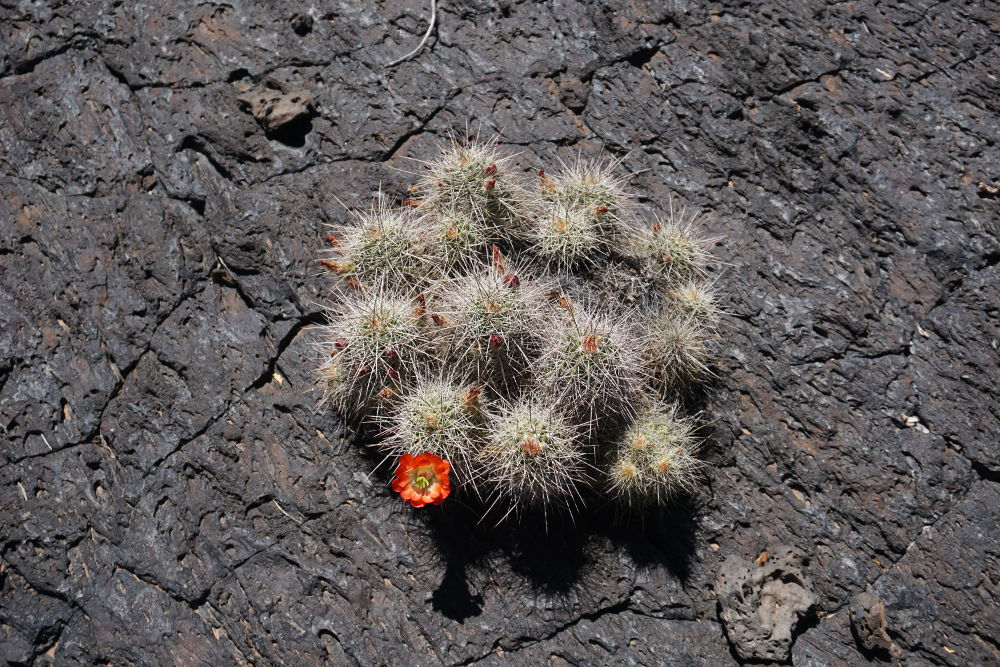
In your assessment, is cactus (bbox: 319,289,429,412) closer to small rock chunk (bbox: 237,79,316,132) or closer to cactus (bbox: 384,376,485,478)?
cactus (bbox: 384,376,485,478)

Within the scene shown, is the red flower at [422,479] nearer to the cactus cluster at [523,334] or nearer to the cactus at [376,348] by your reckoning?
the cactus cluster at [523,334]

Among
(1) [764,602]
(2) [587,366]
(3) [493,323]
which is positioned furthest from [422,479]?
(1) [764,602]

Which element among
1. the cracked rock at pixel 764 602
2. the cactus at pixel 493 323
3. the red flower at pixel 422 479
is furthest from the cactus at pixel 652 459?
the red flower at pixel 422 479

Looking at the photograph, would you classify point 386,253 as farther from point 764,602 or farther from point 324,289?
point 764,602

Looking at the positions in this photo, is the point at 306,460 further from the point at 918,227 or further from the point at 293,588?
the point at 918,227

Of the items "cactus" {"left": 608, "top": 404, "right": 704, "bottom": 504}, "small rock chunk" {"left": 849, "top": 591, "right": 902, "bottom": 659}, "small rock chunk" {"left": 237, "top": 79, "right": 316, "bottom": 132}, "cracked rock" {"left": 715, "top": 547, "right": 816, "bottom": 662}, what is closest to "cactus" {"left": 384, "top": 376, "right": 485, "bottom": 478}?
"cactus" {"left": 608, "top": 404, "right": 704, "bottom": 504}

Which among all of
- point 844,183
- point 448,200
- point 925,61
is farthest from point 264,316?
point 925,61
